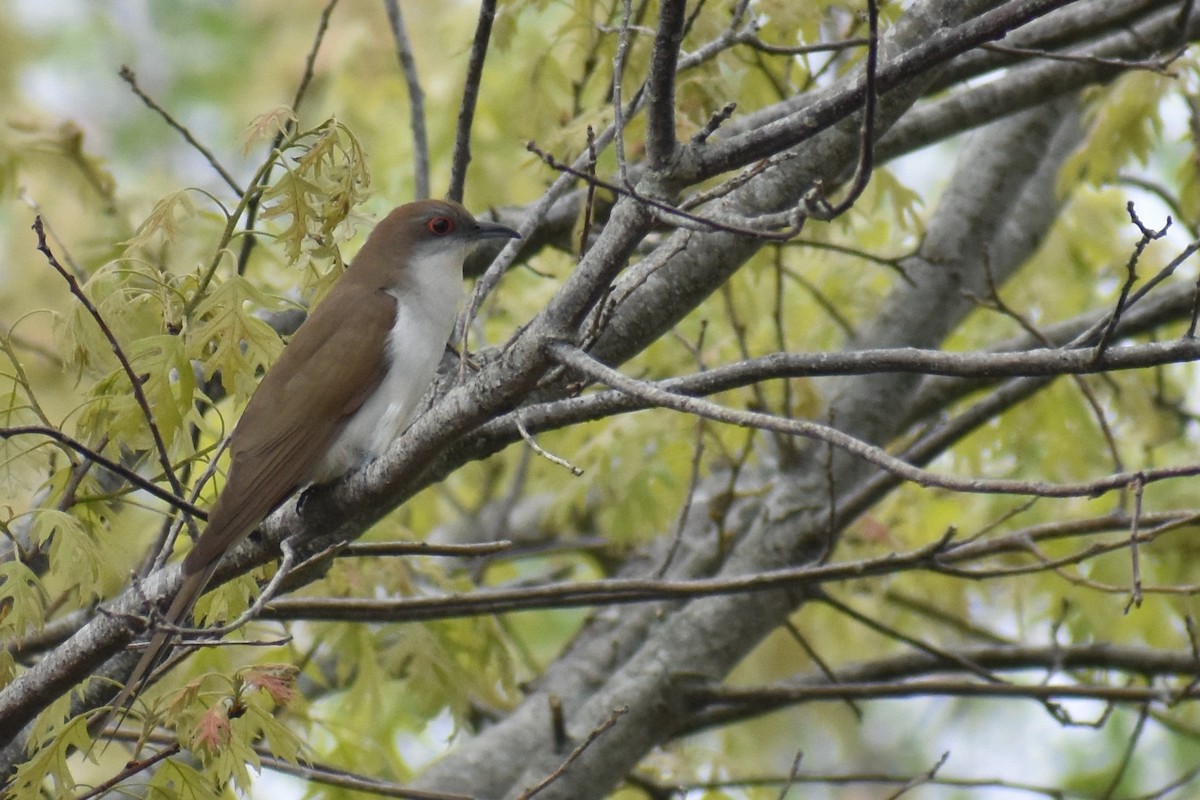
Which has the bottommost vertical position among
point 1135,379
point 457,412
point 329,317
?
point 457,412

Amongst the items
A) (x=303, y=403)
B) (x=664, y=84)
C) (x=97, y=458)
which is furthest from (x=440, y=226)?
(x=664, y=84)

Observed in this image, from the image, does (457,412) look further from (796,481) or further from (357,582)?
(796,481)

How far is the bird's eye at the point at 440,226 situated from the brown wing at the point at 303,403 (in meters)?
0.45

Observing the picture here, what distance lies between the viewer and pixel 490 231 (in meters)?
5.18

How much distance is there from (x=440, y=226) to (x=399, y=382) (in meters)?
0.88

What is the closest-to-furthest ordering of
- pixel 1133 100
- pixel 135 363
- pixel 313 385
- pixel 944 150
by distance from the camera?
pixel 135 363 → pixel 313 385 → pixel 1133 100 → pixel 944 150

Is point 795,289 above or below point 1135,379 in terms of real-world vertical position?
above

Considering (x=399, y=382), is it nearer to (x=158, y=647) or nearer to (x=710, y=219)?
(x=158, y=647)

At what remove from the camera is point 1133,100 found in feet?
20.7

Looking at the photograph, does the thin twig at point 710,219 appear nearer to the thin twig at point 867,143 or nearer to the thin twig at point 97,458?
the thin twig at point 867,143

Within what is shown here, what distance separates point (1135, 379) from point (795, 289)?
7.22 ft

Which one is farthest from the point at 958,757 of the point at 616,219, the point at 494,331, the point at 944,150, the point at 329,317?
the point at 616,219

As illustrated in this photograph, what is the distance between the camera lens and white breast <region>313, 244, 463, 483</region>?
448 centimetres

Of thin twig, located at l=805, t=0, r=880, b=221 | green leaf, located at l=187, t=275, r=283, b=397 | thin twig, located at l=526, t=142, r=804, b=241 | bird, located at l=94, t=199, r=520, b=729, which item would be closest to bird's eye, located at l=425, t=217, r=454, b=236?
bird, located at l=94, t=199, r=520, b=729
